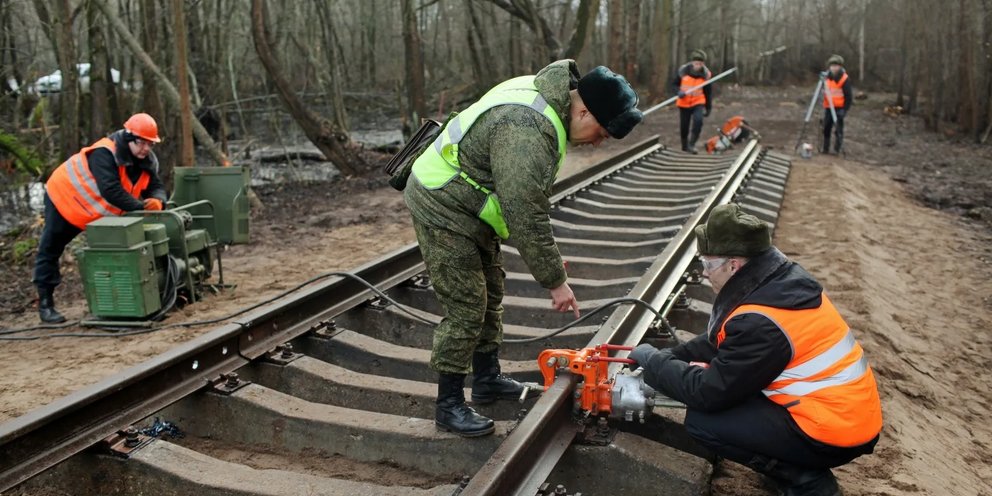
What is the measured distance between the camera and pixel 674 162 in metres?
12.8

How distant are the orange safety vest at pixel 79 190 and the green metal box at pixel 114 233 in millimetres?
611

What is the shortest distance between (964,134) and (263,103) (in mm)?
18831

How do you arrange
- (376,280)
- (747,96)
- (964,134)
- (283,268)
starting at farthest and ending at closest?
(747,96) < (964,134) < (283,268) < (376,280)

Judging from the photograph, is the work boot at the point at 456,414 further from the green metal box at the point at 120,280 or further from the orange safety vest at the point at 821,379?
the green metal box at the point at 120,280

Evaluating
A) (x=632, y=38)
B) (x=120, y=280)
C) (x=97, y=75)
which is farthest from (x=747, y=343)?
(x=632, y=38)

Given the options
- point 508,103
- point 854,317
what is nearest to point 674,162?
point 854,317

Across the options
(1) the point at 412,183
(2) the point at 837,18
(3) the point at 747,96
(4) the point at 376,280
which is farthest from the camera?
(2) the point at 837,18

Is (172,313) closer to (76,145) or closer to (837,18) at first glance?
(76,145)

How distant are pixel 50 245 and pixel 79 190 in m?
0.57

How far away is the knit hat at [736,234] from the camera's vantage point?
3174 millimetres

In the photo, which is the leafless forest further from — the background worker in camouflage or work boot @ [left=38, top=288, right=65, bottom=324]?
the background worker in camouflage

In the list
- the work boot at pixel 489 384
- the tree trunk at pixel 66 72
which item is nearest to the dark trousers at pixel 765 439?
the work boot at pixel 489 384

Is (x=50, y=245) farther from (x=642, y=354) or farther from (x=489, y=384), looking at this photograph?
(x=642, y=354)

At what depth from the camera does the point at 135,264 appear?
20.5ft
